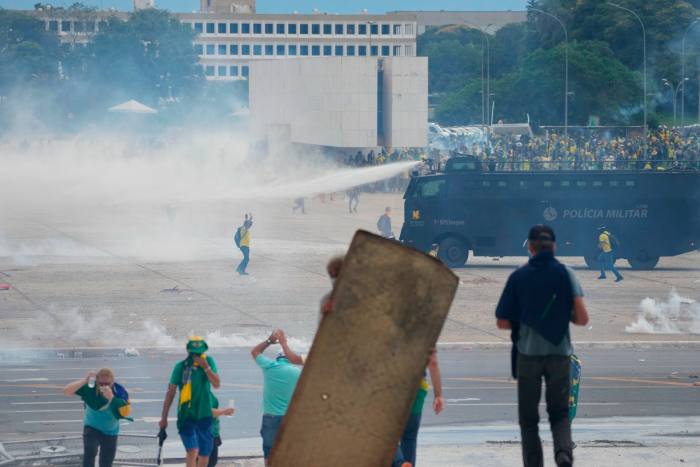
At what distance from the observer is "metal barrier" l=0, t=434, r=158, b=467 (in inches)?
413

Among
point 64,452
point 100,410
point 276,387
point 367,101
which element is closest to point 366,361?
point 276,387

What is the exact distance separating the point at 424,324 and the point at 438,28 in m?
180

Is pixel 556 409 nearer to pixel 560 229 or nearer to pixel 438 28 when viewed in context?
pixel 560 229

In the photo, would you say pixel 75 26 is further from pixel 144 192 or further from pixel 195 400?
pixel 195 400

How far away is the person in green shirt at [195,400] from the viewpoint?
380 inches

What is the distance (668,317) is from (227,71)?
141 metres

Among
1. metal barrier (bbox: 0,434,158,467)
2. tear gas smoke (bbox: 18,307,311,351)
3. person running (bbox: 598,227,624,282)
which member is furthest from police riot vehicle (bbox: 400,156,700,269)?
metal barrier (bbox: 0,434,158,467)

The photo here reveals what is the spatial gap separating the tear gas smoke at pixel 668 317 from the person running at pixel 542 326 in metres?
15.5

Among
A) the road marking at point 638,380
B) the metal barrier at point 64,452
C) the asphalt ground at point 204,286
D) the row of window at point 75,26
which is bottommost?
the asphalt ground at point 204,286

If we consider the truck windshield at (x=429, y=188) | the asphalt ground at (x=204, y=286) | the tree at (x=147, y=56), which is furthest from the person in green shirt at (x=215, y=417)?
the tree at (x=147, y=56)

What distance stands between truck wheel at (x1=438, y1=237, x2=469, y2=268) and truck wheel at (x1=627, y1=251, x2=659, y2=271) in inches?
176

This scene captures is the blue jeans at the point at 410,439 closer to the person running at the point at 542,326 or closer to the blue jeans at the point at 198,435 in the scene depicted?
the blue jeans at the point at 198,435

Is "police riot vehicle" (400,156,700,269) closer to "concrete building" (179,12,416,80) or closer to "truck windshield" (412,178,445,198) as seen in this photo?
"truck windshield" (412,178,445,198)

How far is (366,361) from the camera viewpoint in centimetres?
493
